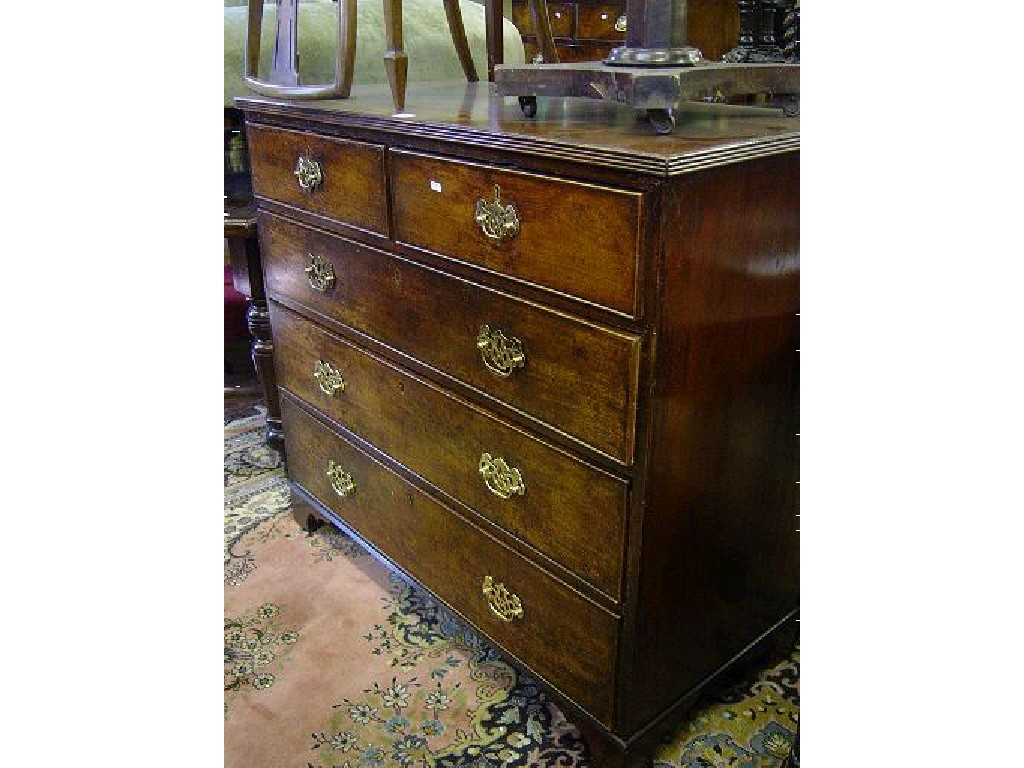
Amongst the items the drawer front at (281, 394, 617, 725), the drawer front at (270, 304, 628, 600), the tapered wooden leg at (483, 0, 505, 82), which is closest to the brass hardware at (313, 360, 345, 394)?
the drawer front at (270, 304, 628, 600)

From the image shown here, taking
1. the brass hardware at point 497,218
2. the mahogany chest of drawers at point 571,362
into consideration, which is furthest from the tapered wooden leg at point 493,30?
the brass hardware at point 497,218

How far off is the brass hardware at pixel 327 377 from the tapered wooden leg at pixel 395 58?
1.77 ft

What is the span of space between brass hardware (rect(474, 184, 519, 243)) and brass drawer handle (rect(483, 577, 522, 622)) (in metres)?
0.60

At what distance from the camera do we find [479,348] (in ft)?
4.25

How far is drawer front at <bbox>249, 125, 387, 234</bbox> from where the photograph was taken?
141 cm

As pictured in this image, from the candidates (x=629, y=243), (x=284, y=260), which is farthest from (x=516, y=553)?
(x=284, y=260)

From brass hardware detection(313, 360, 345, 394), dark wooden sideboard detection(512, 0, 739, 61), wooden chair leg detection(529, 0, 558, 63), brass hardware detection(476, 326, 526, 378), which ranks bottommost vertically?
brass hardware detection(313, 360, 345, 394)

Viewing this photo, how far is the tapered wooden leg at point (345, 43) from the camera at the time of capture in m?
1.52

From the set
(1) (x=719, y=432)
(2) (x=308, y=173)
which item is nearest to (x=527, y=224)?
(1) (x=719, y=432)

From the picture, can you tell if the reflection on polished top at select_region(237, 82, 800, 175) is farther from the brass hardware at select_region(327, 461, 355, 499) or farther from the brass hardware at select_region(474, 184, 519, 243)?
the brass hardware at select_region(327, 461, 355, 499)

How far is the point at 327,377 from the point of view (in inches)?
68.4

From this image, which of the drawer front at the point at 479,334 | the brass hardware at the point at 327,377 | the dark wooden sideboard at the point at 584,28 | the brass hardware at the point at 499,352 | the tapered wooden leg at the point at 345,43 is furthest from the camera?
the dark wooden sideboard at the point at 584,28

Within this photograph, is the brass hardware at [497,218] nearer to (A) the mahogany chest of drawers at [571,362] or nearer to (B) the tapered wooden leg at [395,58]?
(A) the mahogany chest of drawers at [571,362]
